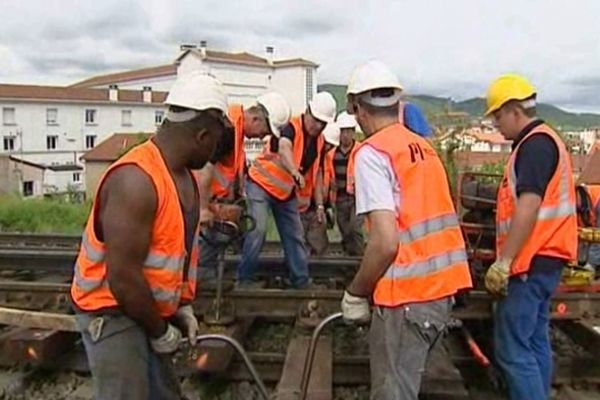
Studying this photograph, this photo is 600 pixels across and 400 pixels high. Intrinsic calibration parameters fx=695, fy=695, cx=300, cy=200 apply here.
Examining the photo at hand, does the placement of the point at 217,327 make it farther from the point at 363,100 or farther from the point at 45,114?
the point at 45,114

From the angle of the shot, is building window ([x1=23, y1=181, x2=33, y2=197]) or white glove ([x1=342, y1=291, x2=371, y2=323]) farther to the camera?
building window ([x1=23, y1=181, x2=33, y2=197])

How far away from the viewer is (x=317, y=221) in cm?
775

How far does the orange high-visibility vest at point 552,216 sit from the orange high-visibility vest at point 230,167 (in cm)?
250

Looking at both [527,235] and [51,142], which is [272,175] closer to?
[527,235]

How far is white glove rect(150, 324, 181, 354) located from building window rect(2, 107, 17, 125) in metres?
81.2

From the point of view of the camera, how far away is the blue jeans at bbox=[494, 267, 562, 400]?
3916 millimetres

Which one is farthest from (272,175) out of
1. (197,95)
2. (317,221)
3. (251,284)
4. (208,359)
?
(197,95)

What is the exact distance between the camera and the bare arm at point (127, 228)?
102 inches

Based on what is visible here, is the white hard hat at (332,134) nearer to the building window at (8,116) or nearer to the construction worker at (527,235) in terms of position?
the construction worker at (527,235)

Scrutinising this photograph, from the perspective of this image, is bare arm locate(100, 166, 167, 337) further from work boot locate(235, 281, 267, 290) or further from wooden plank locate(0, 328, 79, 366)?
work boot locate(235, 281, 267, 290)

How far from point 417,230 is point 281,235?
11.1 feet

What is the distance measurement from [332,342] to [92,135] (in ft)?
269

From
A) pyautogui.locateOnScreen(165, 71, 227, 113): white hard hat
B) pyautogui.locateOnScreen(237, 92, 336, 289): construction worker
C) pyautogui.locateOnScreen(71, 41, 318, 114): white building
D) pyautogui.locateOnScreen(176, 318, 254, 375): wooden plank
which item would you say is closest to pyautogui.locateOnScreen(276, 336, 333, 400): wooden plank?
pyautogui.locateOnScreen(176, 318, 254, 375): wooden plank

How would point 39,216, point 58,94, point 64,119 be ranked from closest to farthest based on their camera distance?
1. point 39,216
2. point 64,119
3. point 58,94
